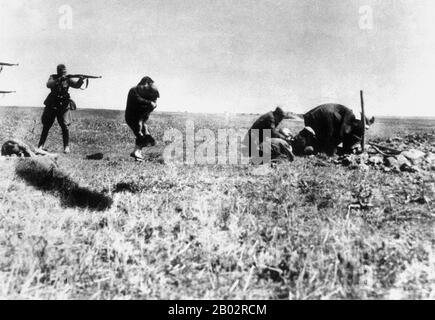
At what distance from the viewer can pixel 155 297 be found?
2975mm

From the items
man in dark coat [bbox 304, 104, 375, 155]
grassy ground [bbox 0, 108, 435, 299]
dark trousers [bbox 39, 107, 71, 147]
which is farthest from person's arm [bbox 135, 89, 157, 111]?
man in dark coat [bbox 304, 104, 375, 155]

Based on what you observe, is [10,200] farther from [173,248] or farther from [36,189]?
[173,248]

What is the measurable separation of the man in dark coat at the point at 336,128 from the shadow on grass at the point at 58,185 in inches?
286

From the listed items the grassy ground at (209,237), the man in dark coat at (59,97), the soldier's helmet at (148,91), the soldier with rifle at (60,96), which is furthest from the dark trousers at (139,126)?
the grassy ground at (209,237)

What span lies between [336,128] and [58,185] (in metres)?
8.02

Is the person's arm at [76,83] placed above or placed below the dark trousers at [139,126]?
above

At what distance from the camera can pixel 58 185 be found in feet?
19.5

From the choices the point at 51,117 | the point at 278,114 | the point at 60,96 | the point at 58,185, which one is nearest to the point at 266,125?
the point at 278,114

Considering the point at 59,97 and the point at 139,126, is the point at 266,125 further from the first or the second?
the point at 59,97

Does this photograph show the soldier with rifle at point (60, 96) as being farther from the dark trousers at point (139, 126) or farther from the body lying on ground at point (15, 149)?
the dark trousers at point (139, 126)

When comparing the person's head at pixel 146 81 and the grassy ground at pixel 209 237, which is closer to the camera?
the grassy ground at pixel 209 237

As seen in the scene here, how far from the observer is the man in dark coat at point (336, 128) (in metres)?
11.0

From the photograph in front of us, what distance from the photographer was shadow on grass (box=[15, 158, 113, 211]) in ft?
17.0
